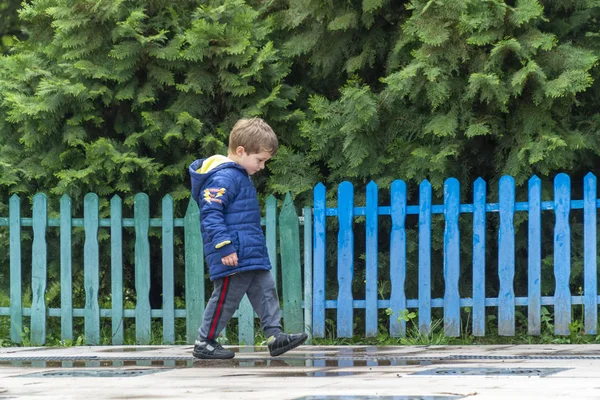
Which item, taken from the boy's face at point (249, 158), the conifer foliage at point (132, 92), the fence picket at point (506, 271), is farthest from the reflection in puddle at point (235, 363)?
the conifer foliage at point (132, 92)

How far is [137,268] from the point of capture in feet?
25.7

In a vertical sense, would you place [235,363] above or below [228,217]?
below

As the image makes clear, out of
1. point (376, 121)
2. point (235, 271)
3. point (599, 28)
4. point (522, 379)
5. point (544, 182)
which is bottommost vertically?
point (522, 379)

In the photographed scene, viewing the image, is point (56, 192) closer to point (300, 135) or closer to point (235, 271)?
point (300, 135)

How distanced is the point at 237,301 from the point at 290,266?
5.46 feet

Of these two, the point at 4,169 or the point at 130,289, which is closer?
the point at 4,169

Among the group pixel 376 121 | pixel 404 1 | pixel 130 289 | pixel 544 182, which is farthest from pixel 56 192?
pixel 544 182

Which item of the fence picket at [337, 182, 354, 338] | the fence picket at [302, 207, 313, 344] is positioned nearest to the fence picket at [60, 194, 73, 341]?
the fence picket at [302, 207, 313, 344]

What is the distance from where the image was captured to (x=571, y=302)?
732cm

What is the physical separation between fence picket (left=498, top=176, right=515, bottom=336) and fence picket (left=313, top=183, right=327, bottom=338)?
1.35 meters

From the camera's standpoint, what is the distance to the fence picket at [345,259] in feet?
24.8

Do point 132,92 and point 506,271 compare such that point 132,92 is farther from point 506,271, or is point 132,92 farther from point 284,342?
point 506,271

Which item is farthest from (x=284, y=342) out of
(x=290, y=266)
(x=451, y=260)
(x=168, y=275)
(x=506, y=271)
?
(x=506, y=271)

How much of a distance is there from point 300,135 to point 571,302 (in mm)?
2561
